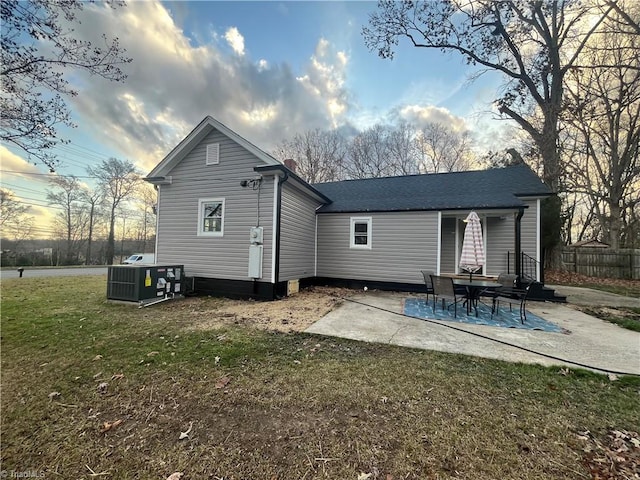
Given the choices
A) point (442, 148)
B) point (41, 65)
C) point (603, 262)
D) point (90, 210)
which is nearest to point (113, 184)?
point (90, 210)

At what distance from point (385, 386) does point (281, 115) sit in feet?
59.2

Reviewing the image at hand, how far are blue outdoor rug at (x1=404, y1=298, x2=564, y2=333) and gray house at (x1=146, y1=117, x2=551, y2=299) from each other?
8.35 feet

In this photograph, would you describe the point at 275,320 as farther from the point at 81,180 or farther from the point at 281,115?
the point at 81,180

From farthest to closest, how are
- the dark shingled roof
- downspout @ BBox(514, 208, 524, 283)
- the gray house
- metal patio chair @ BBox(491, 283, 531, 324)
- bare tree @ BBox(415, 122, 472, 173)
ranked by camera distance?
bare tree @ BBox(415, 122, 472, 173) < the dark shingled roof < downspout @ BBox(514, 208, 524, 283) < the gray house < metal patio chair @ BBox(491, 283, 531, 324)

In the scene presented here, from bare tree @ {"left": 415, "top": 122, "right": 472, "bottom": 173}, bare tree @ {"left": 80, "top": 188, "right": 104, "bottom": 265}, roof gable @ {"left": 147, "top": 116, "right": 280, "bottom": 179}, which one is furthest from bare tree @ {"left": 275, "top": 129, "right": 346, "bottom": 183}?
bare tree @ {"left": 80, "top": 188, "right": 104, "bottom": 265}

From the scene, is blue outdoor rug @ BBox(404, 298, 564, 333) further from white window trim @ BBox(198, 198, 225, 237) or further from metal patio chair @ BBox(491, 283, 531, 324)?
white window trim @ BBox(198, 198, 225, 237)

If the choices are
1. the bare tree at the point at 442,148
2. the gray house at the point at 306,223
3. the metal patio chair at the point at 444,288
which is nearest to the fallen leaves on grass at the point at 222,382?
the gray house at the point at 306,223

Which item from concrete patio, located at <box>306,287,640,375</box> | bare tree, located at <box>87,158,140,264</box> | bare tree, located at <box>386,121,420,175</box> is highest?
bare tree, located at <box>386,121,420,175</box>

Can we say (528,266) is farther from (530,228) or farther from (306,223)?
(306,223)

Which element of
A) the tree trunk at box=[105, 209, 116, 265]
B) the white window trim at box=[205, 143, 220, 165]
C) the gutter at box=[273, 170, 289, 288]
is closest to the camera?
the gutter at box=[273, 170, 289, 288]

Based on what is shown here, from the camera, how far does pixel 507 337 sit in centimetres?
495

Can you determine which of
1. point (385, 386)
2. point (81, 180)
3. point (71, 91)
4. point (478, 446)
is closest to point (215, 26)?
point (71, 91)

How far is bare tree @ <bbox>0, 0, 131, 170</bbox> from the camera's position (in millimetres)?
4738

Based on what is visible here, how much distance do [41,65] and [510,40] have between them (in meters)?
18.2
